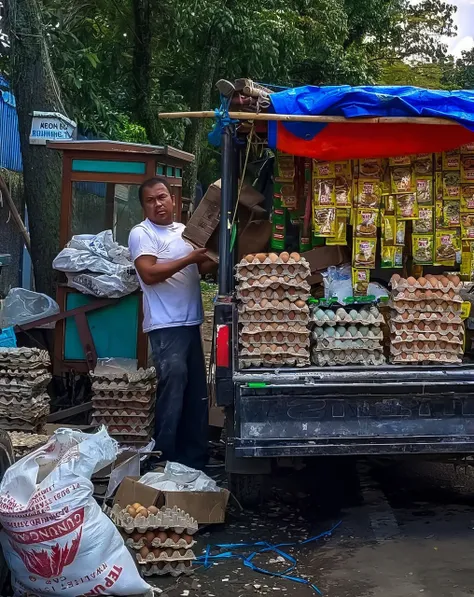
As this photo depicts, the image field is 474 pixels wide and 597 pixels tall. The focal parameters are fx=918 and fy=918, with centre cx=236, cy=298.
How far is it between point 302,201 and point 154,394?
6.24 ft

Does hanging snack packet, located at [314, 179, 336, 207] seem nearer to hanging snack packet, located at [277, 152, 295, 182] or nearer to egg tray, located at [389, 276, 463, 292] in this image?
hanging snack packet, located at [277, 152, 295, 182]

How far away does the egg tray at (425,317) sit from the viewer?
5324mm

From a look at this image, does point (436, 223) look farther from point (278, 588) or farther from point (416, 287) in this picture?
point (278, 588)

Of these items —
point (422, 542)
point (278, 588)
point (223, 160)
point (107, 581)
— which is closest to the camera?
point (107, 581)

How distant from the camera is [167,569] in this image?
4.64 m

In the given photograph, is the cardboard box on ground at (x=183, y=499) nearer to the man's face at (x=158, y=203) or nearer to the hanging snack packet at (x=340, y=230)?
the hanging snack packet at (x=340, y=230)

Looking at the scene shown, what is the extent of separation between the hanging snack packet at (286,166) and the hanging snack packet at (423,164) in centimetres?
81

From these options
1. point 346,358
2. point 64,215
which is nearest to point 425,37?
point 64,215

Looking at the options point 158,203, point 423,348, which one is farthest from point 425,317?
point 158,203

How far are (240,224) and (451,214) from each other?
1453mm

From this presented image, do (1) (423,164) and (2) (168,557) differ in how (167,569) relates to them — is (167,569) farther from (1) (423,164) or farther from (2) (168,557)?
(1) (423,164)

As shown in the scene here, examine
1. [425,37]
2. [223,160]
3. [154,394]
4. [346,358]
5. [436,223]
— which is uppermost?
[425,37]

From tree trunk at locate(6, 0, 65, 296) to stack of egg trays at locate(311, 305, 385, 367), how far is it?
3932mm

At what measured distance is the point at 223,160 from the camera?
5566 millimetres
